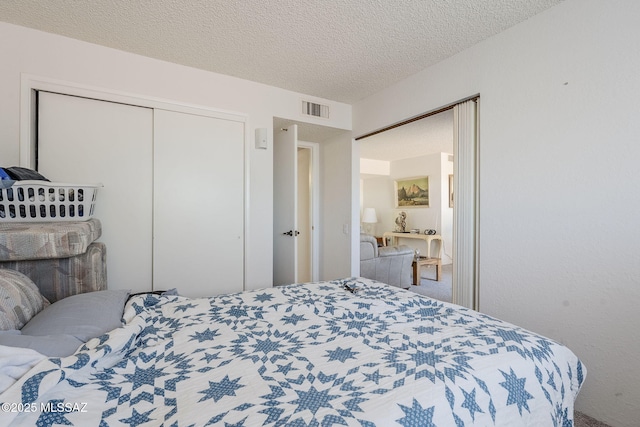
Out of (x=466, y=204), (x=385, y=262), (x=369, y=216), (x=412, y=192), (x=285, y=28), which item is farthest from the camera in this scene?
(x=369, y=216)

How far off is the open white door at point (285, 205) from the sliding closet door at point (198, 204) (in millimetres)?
527

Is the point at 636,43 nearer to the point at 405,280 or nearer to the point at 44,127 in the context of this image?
the point at 405,280

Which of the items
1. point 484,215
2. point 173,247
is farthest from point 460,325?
point 173,247

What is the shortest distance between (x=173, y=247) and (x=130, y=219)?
0.42 m

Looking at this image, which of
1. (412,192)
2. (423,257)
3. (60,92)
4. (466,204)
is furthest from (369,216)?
(60,92)

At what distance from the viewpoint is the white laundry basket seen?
171cm

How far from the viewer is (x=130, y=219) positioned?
2.54 m

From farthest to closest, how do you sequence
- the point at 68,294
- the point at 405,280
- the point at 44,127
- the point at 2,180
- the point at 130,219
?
1. the point at 405,280
2. the point at 130,219
3. the point at 44,127
4. the point at 68,294
5. the point at 2,180

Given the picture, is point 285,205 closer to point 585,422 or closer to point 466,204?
point 466,204

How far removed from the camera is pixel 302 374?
0.96 metres

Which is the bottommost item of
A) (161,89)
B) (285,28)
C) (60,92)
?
(60,92)

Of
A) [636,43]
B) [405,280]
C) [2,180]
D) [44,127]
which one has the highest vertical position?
[636,43]

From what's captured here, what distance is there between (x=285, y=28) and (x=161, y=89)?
1.29 m

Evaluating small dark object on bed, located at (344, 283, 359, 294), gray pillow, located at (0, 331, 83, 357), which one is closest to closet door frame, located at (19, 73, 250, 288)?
gray pillow, located at (0, 331, 83, 357)
